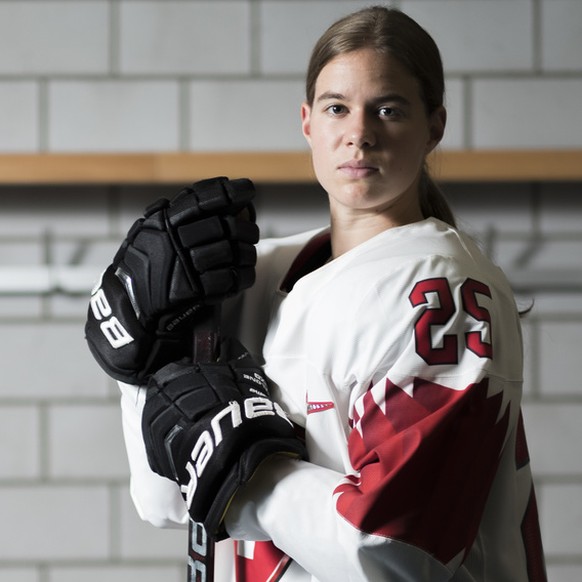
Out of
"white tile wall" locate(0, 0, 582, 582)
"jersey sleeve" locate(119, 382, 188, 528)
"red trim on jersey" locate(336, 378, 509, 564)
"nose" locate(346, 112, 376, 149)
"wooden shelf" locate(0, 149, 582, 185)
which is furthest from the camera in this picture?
"white tile wall" locate(0, 0, 582, 582)

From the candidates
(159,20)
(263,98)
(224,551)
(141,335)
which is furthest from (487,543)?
(159,20)

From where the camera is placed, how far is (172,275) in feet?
3.21

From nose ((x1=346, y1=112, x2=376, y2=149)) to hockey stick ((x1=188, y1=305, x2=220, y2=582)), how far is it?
0.83 feet

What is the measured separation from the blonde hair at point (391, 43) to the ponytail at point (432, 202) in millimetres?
108

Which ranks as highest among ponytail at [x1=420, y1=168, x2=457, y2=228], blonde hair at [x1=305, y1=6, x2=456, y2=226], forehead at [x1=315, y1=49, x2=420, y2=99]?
blonde hair at [x1=305, y1=6, x2=456, y2=226]

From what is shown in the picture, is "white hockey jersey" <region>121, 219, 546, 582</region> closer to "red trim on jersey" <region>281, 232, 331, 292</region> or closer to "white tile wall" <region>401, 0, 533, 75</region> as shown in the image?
"red trim on jersey" <region>281, 232, 331, 292</region>

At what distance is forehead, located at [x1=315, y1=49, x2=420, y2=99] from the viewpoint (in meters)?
0.95

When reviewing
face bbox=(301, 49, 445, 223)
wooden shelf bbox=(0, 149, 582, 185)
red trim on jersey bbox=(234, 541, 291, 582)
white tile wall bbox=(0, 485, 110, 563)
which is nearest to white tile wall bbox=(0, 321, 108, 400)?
white tile wall bbox=(0, 485, 110, 563)

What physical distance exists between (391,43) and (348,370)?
0.36 meters

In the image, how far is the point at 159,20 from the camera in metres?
1.90

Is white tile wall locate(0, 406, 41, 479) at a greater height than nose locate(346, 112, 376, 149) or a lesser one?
lesser

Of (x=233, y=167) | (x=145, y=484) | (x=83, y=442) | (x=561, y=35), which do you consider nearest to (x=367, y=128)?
(x=145, y=484)

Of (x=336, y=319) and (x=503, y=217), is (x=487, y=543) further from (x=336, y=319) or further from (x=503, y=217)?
(x=503, y=217)

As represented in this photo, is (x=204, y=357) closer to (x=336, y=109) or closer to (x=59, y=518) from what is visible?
(x=336, y=109)
